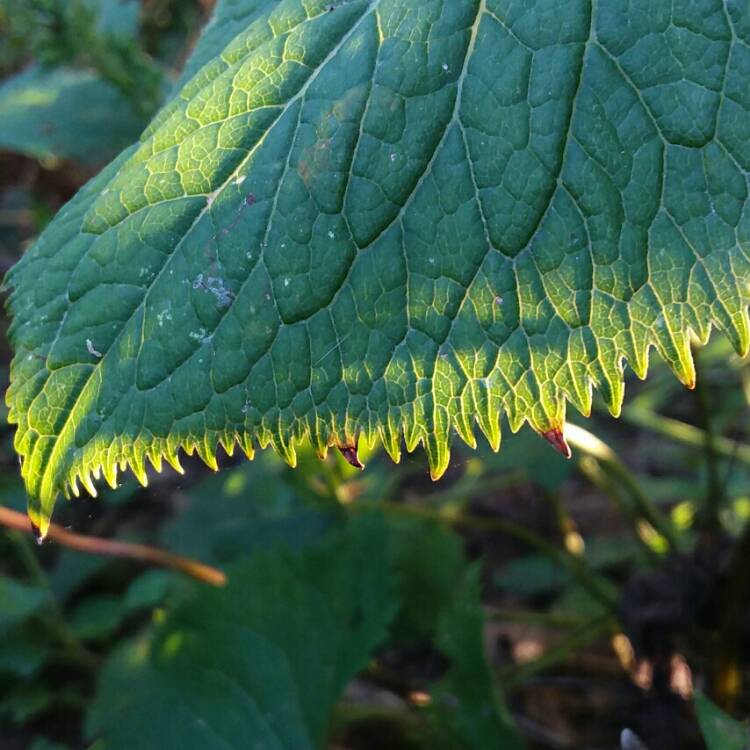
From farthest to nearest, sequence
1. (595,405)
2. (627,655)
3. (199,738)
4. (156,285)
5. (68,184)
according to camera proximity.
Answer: (68,184), (595,405), (627,655), (199,738), (156,285)

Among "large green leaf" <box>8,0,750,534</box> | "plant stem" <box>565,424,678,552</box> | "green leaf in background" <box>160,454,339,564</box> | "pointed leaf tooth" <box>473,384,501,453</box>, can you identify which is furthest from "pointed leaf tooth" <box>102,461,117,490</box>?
"green leaf in background" <box>160,454,339,564</box>

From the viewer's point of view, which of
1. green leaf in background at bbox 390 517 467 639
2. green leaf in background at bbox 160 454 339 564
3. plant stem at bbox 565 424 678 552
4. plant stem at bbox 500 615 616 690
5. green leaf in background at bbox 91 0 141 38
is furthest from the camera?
green leaf in background at bbox 91 0 141 38

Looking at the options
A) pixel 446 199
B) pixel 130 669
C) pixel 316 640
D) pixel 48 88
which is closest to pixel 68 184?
pixel 48 88

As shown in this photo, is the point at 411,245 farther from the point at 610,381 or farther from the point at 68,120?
the point at 68,120

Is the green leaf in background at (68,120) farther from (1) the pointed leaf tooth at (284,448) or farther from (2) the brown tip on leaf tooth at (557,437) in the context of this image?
(2) the brown tip on leaf tooth at (557,437)

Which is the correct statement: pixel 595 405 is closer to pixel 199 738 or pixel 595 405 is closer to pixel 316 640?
pixel 316 640

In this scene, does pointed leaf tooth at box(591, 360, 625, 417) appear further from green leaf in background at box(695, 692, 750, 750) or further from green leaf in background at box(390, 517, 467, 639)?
green leaf in background at box(390, 517, 467, 639)

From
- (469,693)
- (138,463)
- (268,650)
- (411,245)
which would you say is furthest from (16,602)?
(411,245)

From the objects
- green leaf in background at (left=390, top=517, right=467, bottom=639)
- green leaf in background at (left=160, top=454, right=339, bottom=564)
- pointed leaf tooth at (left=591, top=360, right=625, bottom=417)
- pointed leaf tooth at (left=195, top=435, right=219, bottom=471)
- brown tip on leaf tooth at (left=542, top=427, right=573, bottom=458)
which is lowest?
green leaf in background at (left=390, top=517, right=467, bottom=639)
